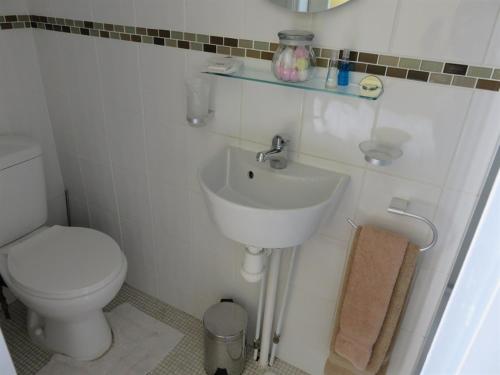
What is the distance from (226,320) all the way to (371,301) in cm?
68

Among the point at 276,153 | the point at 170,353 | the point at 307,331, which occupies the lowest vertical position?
the point at 170,353

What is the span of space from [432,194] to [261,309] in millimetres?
885

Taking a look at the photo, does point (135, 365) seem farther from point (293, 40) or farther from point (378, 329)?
point (293, 40)

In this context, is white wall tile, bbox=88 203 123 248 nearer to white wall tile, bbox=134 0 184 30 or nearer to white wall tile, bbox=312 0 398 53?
white wall tile, bbox=134 0 184 30

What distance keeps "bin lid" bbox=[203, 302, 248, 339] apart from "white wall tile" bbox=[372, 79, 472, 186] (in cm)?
92

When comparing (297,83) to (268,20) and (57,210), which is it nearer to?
(268,20)

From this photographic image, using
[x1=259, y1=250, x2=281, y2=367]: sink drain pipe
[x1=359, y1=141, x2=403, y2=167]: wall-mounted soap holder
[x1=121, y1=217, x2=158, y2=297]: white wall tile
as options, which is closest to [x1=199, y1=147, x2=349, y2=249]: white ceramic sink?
[x1=359, y1=141, x2=403, y2=167]: wall-mounted soap holder

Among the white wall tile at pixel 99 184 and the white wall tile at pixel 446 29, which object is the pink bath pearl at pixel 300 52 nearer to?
the white wall tile at pixel 446 29

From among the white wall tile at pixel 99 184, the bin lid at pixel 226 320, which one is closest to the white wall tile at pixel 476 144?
the bin lid at pixel 226 320

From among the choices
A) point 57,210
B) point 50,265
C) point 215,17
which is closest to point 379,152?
point 215,17

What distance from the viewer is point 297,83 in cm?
114

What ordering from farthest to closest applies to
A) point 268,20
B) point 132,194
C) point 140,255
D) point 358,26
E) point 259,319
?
point 140,255, point 132,194, point 259,319, point 268,20, point 358,26

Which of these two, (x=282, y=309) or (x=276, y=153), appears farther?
(x=282, y=309)

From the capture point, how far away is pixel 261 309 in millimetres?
1689
